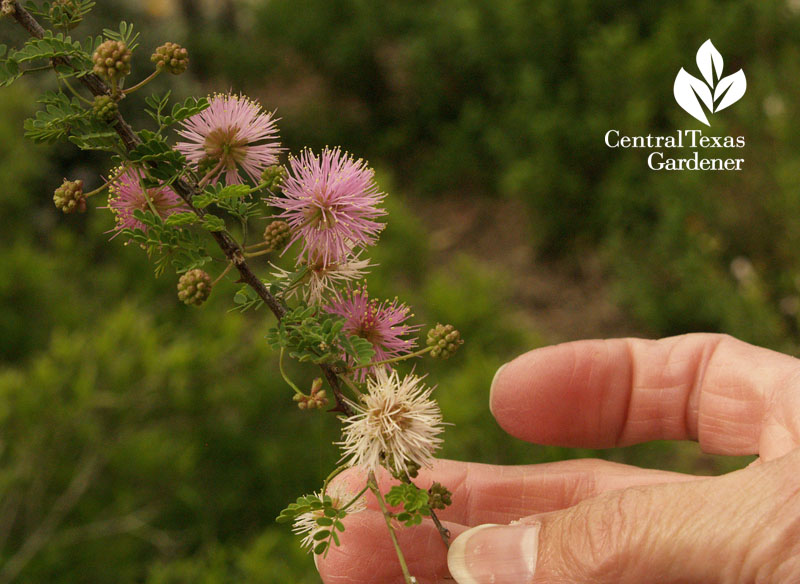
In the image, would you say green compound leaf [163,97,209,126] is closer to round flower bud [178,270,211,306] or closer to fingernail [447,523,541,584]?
round flower bud [178,270,211,306]

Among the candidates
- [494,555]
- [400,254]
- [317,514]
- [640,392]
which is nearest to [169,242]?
[317,514]

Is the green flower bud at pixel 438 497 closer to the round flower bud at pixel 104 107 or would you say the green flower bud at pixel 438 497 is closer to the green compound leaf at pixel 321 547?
the green compound leaf at pixel 321 547

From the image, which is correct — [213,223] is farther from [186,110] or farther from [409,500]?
[409,500]

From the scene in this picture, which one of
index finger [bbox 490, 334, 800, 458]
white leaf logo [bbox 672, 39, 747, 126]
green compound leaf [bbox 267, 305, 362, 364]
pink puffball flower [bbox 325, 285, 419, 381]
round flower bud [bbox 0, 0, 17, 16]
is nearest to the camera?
round flower bud [bbox 0, 0, 17, 16]

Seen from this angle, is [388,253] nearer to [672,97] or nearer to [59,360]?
[59,360]

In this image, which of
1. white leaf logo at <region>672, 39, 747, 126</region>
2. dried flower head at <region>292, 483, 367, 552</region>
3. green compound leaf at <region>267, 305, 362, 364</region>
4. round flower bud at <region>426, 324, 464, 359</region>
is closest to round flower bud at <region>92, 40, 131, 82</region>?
green compound leaf at <region>267, 305, 362, 364</region>

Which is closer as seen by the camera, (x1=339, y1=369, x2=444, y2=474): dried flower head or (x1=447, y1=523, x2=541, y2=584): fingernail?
(x1=339, y1=369, x2=444, y2=474): dried flower head
